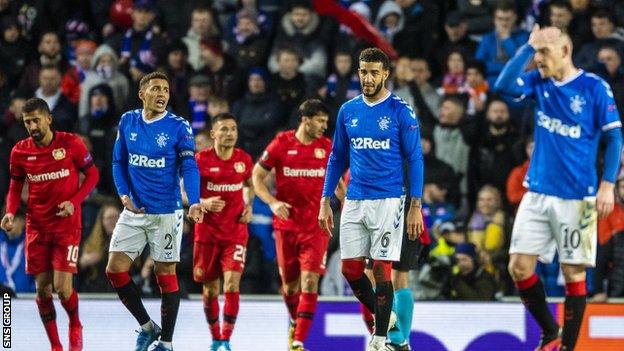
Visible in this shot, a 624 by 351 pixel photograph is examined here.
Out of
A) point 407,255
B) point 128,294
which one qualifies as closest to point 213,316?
point 128,294

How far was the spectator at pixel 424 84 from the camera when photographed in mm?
15828

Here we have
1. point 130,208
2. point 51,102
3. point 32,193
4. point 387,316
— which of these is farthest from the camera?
point 51,102

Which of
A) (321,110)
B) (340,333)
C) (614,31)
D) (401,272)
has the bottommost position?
(340,333)

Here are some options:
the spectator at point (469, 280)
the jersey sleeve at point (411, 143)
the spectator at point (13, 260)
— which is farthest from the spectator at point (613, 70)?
the spectator at point (13, 260)

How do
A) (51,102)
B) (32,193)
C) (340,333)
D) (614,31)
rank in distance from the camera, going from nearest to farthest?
(32,193)
(340,333)
(614,31)
(51,102)

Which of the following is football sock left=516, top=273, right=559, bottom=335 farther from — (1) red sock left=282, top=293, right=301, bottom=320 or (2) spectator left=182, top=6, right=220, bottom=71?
(2) spectator left=182, top=6, right=220, bottom=71

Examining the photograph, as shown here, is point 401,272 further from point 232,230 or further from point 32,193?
point 32,193

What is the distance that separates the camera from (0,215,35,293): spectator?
48.8 ft

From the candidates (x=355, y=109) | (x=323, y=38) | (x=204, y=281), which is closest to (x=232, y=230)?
(x=204, y=281)

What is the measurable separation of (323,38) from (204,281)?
5.05 metres

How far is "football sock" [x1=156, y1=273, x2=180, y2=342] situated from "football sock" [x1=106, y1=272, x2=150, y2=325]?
0.21 metres

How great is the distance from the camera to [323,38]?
16766 mm

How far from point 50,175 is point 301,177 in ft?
7.68

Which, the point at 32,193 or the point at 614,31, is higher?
the point at 614,31
